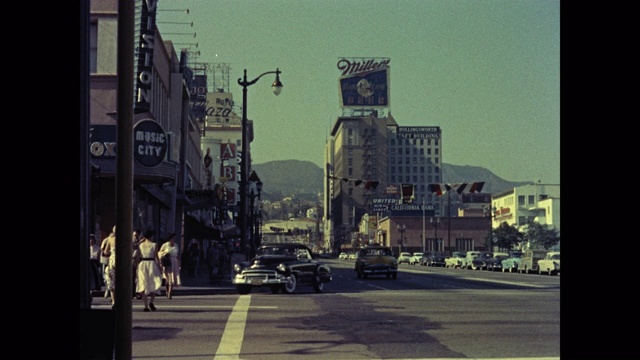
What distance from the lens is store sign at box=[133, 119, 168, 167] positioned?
36.0m

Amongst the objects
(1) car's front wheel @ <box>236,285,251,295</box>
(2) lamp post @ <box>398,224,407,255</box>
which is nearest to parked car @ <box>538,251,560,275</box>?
(1) car's front wheel @ <box>236,285,251,295</box>

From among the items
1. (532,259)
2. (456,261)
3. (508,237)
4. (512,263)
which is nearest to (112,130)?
(532,259)

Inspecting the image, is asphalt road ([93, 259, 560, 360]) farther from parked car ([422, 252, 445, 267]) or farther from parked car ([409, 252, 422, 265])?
parked car ([409, 252, 422, 265])

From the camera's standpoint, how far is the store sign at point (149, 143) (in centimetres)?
3601

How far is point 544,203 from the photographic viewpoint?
166 metres

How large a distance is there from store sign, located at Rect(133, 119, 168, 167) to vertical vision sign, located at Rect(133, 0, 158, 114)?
193cm

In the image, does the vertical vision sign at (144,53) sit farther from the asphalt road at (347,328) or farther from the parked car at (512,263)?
the parked car at (512,263)

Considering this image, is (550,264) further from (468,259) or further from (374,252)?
(468,259)

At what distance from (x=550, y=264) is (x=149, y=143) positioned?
99.4ft

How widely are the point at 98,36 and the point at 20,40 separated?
35.6 metres

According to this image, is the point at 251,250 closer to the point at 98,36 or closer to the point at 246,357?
the point at 98,36

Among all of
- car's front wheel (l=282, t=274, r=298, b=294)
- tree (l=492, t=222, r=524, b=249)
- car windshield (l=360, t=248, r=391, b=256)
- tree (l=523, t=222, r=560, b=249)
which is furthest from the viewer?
tree (l=492, t=222, r=524, b=249)

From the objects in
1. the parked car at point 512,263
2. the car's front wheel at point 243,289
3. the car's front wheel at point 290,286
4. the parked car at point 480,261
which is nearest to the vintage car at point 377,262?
the car's front wheel at point 290,286
